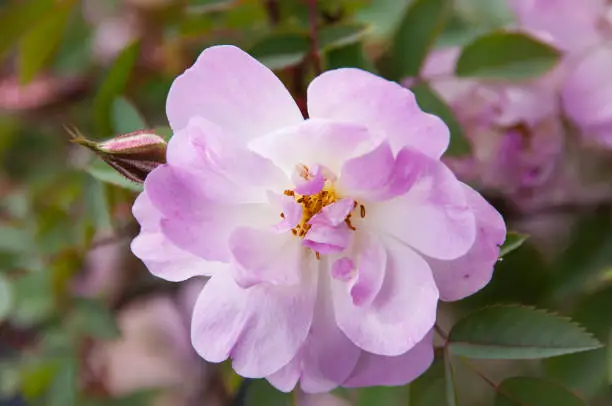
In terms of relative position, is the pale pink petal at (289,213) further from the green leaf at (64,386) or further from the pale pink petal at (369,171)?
the green leaf at (64,386)

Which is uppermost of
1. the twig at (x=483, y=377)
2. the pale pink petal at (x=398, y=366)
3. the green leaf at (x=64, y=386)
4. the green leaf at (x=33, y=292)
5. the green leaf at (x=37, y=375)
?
the pale pink petal at (x=398, y=366)

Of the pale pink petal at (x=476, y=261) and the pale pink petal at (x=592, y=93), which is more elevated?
the pale pink petal at (x=476, y=261)

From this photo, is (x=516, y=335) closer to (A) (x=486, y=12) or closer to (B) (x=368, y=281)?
(B) (x=368, y=281)

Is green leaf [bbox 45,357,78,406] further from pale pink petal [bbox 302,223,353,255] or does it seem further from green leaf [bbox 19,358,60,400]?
Result: pale pink petal [bbox 302,223,353,255]

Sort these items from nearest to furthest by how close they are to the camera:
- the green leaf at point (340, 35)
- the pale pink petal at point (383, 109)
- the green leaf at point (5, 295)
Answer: the pale pink petal at point (383, 109) → the green leaf at point (340, 35) → the green leaf at point (5, 295)

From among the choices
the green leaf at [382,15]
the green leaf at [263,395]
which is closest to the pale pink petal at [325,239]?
the green leaf at [263,395]

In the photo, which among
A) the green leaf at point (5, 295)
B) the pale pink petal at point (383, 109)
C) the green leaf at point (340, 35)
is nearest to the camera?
the pale pink petal at point (383, 109)

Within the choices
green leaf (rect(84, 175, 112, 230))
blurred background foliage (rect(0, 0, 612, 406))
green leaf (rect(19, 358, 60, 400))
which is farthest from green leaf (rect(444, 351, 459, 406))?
green leaf (rect(19, 358, 60, 400))
